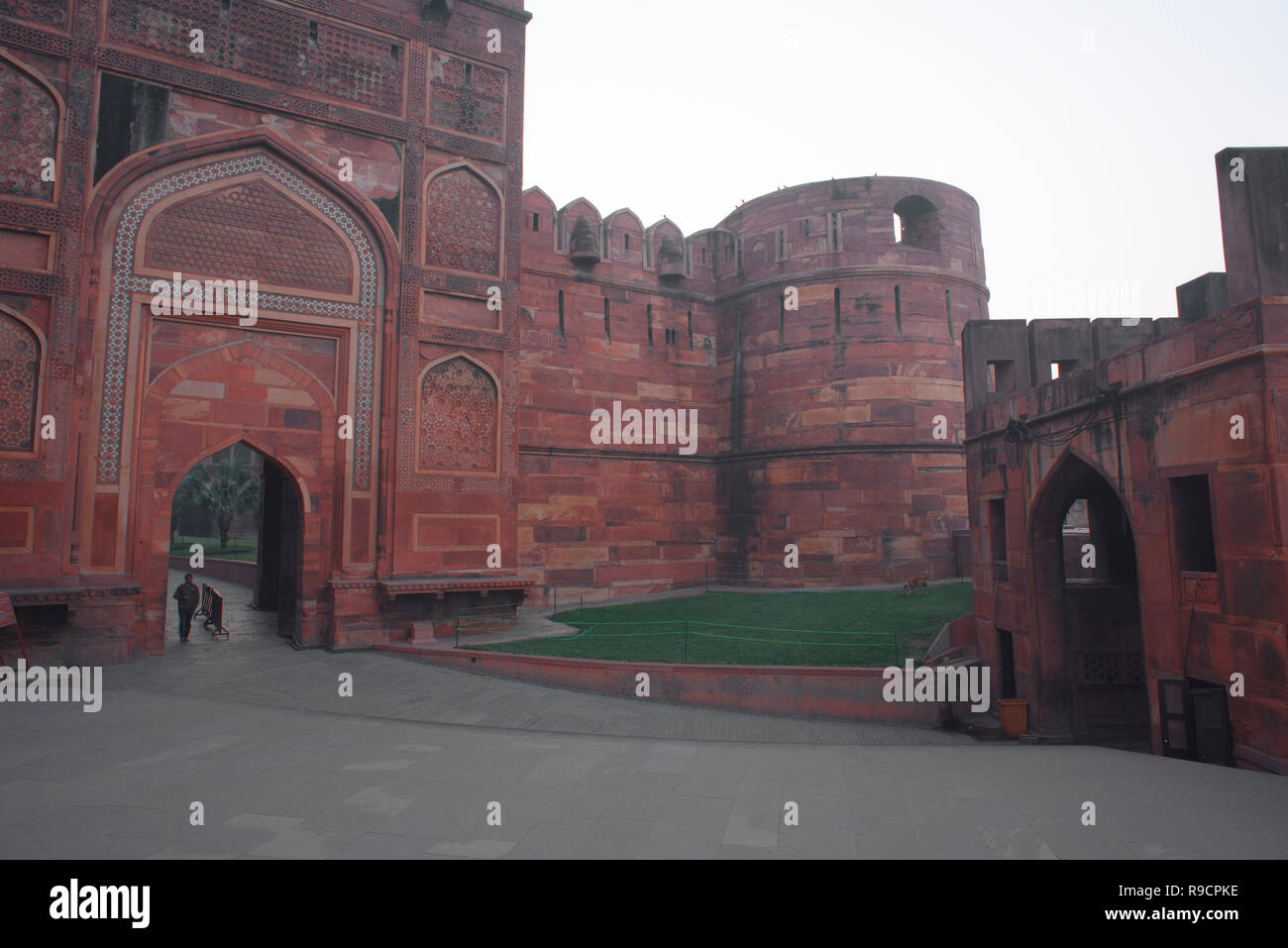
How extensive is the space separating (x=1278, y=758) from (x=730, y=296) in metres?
16.4

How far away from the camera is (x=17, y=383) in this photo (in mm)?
10406

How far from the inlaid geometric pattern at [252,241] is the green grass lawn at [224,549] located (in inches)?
755

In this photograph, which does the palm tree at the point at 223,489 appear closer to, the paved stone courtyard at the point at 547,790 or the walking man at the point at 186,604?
the walking man at the point at 186,604

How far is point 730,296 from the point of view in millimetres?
20719

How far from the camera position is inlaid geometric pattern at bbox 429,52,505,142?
45.0ft

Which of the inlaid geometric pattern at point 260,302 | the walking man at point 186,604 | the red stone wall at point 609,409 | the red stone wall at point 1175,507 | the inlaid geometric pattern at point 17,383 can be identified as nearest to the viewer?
the red stone wall at point 1175,507

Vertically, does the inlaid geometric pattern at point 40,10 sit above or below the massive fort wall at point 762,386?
above

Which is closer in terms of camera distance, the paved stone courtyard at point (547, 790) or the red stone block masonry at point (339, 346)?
the paved stone courtyard at point (547, 790)

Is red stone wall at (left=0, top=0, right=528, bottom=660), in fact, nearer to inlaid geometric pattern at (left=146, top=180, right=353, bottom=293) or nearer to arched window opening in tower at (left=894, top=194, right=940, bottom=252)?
inlaid geometric pattern at (left=146, top=180, right=353, bottom=293)

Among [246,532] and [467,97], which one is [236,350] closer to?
[467,97]

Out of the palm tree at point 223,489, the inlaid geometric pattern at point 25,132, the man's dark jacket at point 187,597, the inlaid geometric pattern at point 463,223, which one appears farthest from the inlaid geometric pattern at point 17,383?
the palm tree at point 223,489

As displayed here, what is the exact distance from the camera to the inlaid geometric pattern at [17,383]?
33.8ft

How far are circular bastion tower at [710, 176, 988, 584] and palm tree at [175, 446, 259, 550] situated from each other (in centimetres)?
2530

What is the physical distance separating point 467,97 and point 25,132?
6.81m
